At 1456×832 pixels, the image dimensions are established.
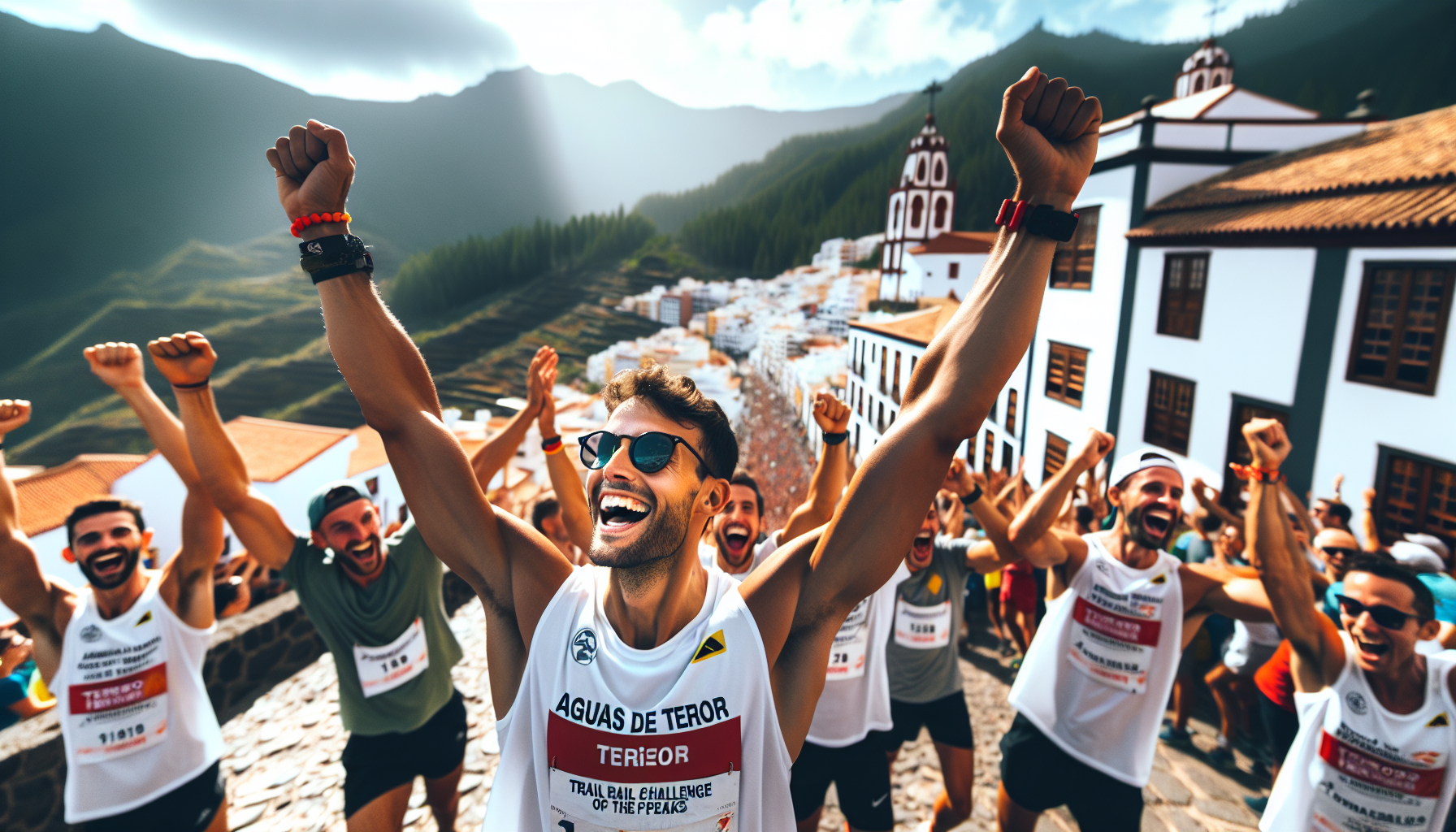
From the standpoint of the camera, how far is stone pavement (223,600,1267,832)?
13.3ft

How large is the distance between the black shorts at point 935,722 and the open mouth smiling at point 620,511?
278cm

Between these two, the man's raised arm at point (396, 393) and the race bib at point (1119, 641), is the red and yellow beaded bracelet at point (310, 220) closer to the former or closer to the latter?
the man's raised arm at point (396, 393)

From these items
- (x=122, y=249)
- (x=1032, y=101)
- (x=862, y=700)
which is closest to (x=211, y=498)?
(x=862, y=700)

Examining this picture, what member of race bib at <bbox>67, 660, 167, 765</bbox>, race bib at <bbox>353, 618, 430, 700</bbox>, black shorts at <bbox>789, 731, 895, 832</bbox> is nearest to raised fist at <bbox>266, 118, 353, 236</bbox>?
race bib at <bbox>353, 618, 430, 700</bbox>

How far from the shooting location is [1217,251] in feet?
41.2

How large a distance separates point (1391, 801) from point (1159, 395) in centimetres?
1406

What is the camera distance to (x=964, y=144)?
7175cm

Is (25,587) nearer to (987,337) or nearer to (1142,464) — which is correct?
(987,337)

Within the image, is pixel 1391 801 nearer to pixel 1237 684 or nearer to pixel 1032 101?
pixel 1237 684

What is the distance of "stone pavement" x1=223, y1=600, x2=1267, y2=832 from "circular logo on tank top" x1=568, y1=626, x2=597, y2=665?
3.30 metres

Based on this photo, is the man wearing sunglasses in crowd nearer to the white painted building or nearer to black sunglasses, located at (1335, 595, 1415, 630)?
black sunglasses, located at (1335, 595, 1415, 630)

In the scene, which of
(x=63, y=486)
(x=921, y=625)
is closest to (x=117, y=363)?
(x=921, y=625)

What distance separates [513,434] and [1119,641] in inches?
126

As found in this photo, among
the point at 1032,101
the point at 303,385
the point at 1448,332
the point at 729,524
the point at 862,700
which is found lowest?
the point at 303,385
